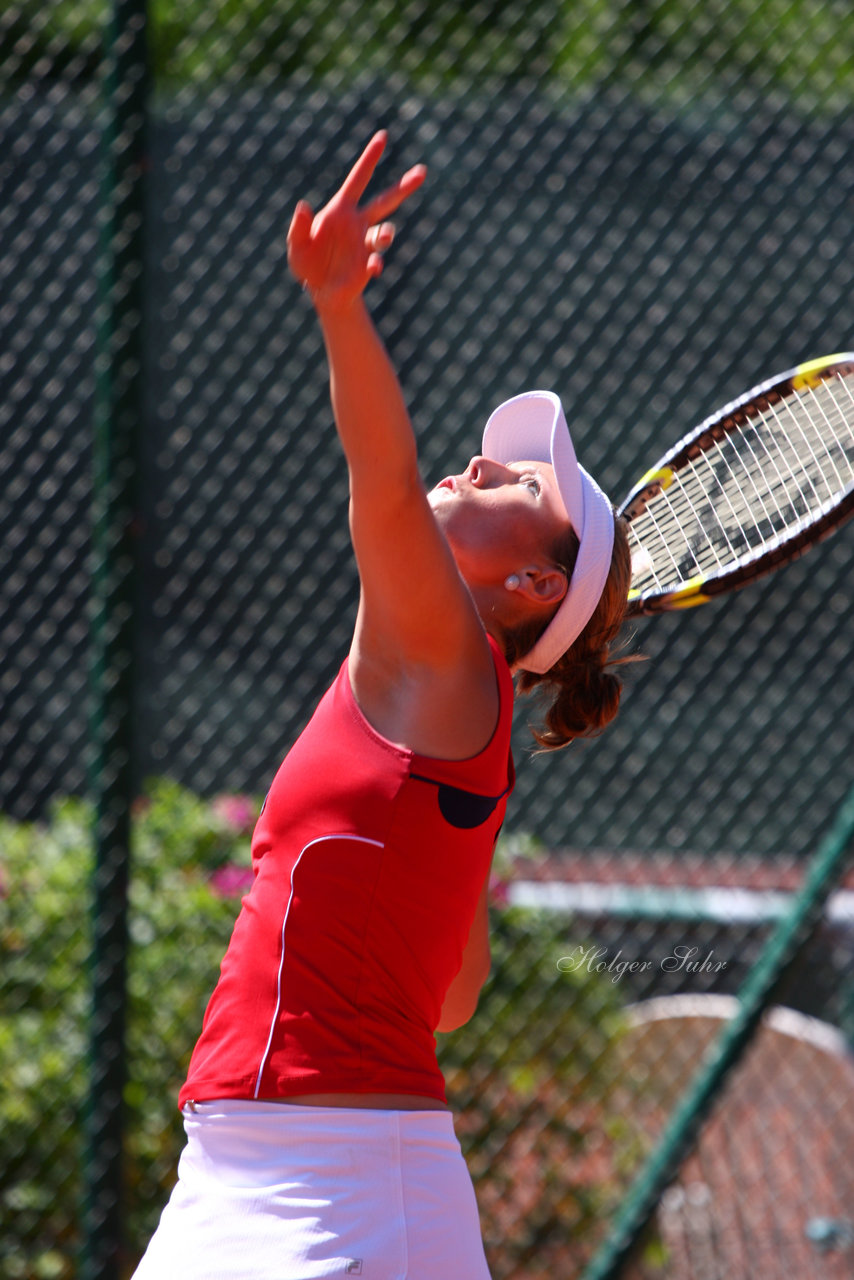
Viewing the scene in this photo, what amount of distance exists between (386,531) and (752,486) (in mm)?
1008

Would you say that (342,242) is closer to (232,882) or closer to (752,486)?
(752,486)

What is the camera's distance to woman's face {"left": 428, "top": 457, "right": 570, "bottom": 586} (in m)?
1.50

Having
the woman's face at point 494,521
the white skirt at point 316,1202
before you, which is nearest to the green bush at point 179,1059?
the white skirt at point 316,1202

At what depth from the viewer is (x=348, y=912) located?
135 cm

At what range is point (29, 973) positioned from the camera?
10.3ft

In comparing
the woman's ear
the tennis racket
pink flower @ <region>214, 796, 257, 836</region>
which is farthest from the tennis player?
pink flower @ <region>214, 796, 257, 836</region>

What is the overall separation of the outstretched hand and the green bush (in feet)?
6.95

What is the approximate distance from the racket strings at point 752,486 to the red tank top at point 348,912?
0.71 meters

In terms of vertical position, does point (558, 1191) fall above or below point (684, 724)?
below

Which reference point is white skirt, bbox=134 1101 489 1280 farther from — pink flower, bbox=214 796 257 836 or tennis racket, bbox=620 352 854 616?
pink flower, bbox=214 796 257 836

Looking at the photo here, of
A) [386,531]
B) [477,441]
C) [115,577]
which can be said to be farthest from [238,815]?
[386,531]

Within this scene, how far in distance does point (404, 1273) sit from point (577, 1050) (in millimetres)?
1928

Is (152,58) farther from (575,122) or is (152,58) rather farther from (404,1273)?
(404,1273)

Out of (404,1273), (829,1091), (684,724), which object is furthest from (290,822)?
(684,724)
